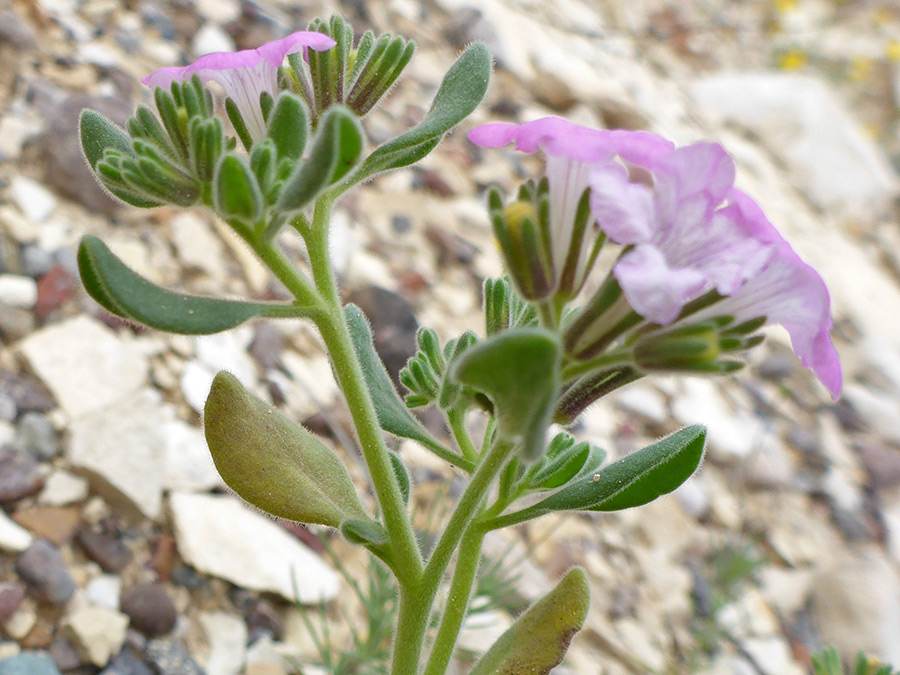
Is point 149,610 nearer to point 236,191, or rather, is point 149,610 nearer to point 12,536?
point 12,536

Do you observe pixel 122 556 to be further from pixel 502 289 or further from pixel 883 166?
pixel 883 166

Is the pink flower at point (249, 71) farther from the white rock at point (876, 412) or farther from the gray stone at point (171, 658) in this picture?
the white rock at point (876, 412)

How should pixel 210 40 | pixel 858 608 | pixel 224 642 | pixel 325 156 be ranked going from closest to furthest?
pixel 325 156 → pixel 224 642 → pixel 858 608 → pixel 210 40

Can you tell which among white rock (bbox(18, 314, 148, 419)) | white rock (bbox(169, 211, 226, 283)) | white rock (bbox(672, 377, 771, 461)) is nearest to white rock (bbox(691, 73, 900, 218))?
white rock (bbox(672, 377, 771, 461))

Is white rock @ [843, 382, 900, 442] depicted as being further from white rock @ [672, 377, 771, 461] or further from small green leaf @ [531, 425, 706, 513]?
small green leaf @ [531, 425, 706, 513]

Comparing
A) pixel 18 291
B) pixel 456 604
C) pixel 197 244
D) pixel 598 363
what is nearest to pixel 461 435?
pixel 456 604

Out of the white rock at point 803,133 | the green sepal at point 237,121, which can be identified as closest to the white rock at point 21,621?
the green sepal at point 237,121
